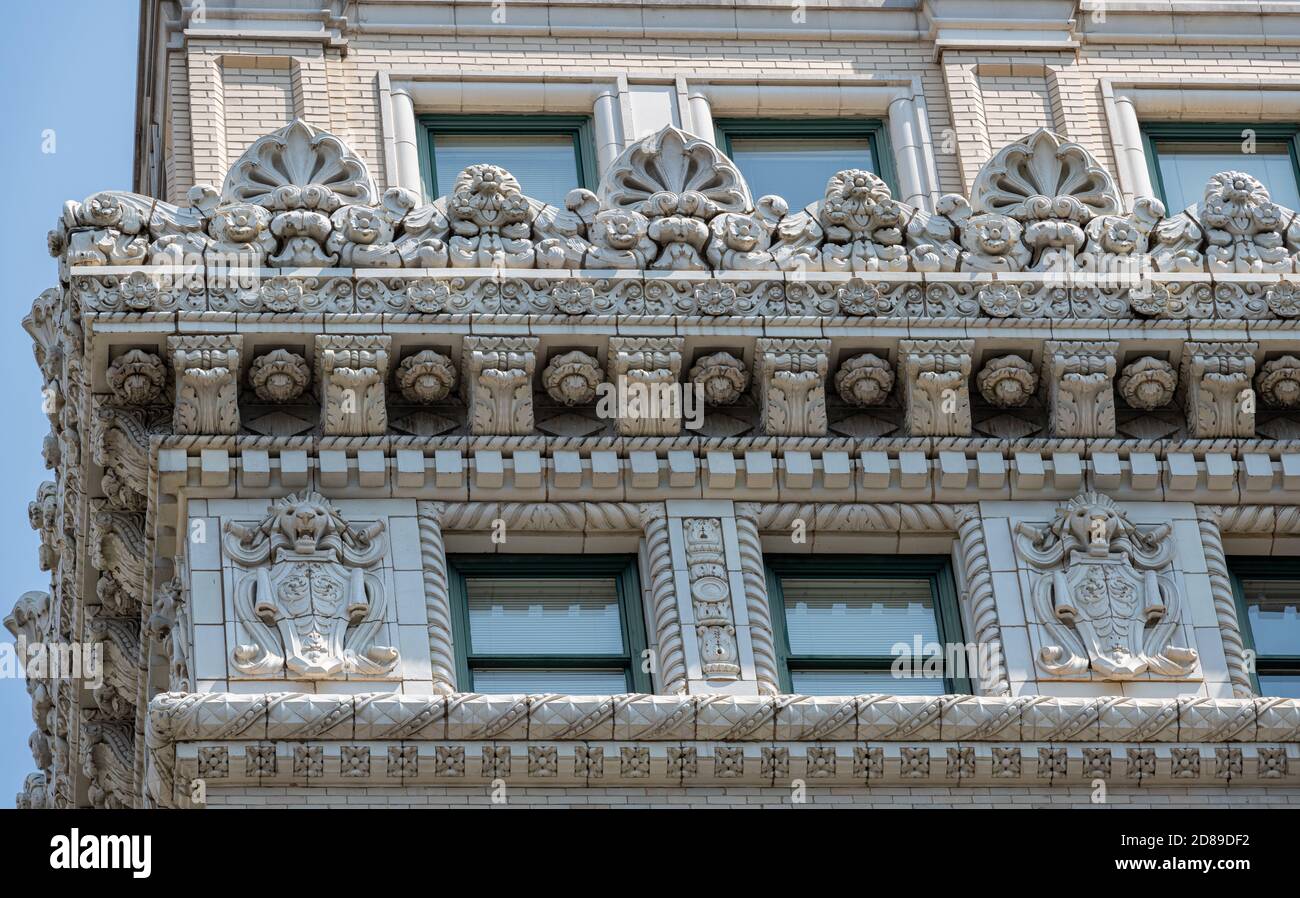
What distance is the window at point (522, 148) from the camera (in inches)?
1228

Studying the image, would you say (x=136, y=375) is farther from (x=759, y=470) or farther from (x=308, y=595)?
(x=759, y=470)

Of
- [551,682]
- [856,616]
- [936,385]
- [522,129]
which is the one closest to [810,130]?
[522,129]

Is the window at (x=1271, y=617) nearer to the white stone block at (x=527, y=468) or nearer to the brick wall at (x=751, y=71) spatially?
the brick wall at (x=751, y=71)

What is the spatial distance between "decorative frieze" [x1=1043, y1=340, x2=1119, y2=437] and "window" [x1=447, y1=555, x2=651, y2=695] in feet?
10.7

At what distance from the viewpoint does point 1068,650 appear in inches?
1051

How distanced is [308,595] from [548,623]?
1.84 meters

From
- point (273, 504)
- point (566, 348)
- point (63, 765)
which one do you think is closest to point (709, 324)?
point (566, 348)

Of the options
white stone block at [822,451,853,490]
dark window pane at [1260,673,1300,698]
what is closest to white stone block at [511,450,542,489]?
white stone block at [822,451,853,490]

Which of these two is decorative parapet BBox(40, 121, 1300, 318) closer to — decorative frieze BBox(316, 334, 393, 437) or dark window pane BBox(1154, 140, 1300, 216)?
decorative frieze BBox(316, 334, 393, 437)

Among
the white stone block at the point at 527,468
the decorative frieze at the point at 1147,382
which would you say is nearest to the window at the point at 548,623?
the white stone block at the point at 527,468

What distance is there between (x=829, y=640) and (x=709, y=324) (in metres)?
2.35

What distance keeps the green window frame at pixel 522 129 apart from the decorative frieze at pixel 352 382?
410 centimetres

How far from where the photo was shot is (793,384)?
91.1 feet

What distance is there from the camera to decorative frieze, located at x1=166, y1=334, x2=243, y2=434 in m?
27.0
